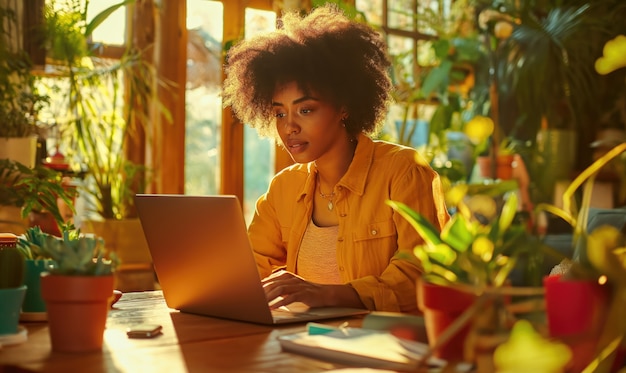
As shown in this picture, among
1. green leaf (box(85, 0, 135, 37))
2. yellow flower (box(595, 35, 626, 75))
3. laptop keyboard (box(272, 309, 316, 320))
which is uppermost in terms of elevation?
green leaf (box(85, 0, 135, 37))

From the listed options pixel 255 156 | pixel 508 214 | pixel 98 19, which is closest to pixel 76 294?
pixel 508 214

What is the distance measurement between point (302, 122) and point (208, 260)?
90cm

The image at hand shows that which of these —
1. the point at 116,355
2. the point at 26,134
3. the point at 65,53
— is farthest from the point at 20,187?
the point at 116,355

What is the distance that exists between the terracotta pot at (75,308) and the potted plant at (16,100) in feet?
8.02

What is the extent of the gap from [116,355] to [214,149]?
3.88 meters

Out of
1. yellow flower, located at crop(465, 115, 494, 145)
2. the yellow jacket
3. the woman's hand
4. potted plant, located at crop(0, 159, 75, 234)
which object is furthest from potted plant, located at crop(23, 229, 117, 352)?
potted plant, located at crop(0, 159, 75, 234)

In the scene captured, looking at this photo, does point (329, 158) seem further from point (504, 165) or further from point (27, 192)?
point (504, 165)

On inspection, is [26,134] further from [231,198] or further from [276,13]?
[231,198]

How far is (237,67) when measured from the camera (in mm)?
2625

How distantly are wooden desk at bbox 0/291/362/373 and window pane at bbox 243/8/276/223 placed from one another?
143 inches

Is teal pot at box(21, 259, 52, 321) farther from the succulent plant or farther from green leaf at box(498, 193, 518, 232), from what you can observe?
green leaf at box(498, 193, 518, 232)

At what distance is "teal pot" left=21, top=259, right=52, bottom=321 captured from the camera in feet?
4.87

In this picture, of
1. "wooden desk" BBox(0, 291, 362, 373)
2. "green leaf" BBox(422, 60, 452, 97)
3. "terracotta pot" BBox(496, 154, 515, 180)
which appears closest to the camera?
"wooden desk" BBox(0, 291, 362, 373)

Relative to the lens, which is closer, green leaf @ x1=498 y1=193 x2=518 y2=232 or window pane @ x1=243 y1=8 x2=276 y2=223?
green leaf @ x1=498 y1=193 x2=518 y2=232
